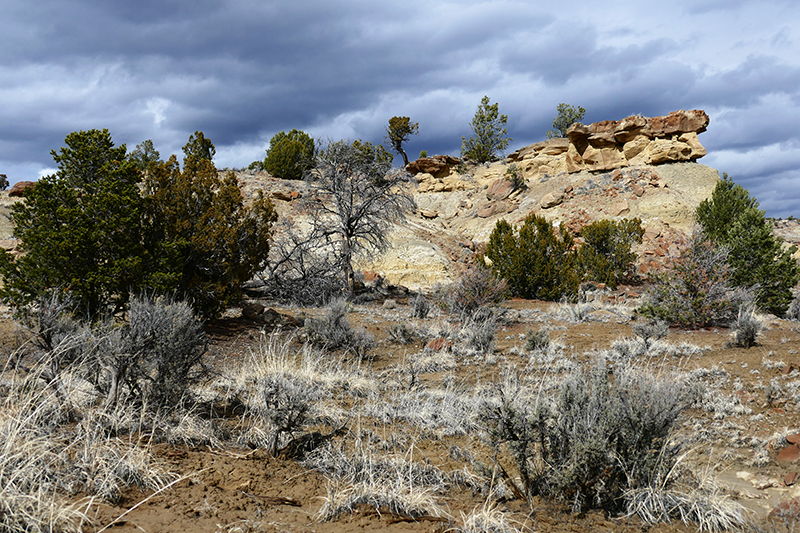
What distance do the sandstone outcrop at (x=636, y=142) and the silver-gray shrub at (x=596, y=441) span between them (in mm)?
31716

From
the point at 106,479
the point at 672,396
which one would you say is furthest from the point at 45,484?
the point at 672,396

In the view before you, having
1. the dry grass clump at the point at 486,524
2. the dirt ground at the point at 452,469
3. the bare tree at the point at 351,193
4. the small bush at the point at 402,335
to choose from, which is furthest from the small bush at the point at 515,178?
the dry grass clump at the point at 486,524

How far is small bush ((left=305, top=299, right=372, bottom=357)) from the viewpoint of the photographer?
8.78 meters

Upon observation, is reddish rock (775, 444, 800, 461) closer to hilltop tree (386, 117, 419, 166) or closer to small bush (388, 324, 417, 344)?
small bush (388, 324, 417, 344)

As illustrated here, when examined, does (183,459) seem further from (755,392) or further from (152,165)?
(152,165)

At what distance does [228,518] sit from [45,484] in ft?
3.46

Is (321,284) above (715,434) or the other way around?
above

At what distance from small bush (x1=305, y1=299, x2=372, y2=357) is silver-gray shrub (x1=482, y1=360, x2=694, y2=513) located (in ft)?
17.3

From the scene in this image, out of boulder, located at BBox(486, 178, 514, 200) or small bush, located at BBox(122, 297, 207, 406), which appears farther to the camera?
boulder, located at BBox(486, 178, 514, 200)

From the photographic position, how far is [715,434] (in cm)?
499

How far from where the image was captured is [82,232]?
27.1ft

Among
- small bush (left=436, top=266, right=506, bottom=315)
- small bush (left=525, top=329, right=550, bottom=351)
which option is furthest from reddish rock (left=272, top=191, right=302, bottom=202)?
small bush (left=525, top=329, right=550, bottom=351)

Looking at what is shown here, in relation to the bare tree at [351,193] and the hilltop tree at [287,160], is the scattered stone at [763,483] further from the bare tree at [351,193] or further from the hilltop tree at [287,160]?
the hilltop tree at [287,160]

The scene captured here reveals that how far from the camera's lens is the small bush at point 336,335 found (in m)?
8.78
